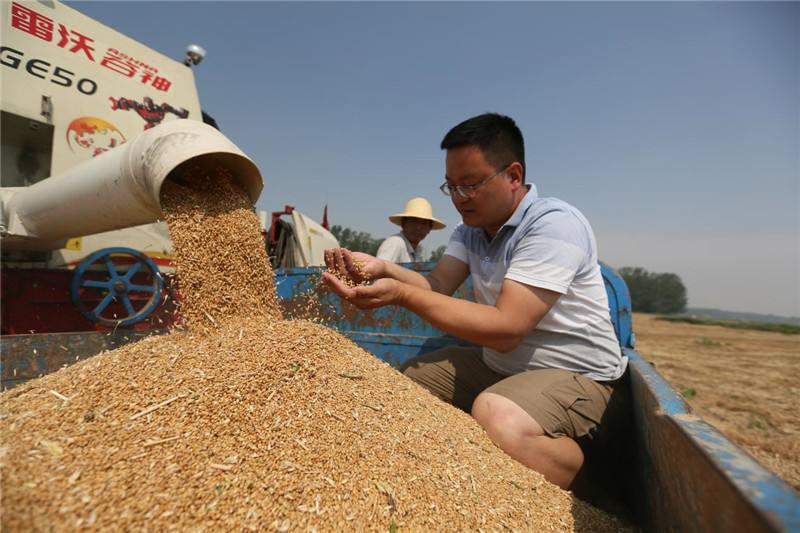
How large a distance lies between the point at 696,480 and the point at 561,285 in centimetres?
101

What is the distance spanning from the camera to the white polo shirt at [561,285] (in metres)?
1.86

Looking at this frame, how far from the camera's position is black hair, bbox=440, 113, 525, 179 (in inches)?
83.0

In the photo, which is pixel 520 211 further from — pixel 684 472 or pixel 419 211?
pixel 419 211

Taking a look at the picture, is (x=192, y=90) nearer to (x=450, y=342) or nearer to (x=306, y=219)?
(x=306, y=219)

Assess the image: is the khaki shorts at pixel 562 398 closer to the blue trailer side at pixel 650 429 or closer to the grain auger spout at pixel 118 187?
the blue trailer side at pixel 650 429

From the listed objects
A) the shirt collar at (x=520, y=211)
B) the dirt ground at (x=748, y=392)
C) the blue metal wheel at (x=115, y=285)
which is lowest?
the dirt ground at (x=748, y=392)

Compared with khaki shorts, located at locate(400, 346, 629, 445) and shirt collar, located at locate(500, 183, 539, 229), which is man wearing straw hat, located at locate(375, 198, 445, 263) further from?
khaki shorts, located at locate(400, 346, 629, 445)

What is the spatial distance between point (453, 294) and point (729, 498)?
6.97 feet

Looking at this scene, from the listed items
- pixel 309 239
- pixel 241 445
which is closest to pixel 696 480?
pixel 241 445

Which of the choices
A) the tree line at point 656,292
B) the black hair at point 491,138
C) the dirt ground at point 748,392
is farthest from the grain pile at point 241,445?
the tree line at point 656,292

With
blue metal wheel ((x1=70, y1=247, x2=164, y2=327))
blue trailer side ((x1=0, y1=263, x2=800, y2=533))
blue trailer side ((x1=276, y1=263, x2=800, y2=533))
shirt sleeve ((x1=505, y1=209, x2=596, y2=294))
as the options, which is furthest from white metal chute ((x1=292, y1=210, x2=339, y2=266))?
blue trailer side ((x1=276, y1=263, x2=800, y2=533))

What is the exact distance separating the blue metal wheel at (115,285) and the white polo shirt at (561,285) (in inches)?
120

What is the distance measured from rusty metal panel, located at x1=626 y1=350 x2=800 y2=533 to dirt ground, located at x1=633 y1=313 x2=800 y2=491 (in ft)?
6.62

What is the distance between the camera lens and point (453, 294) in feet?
9.33
